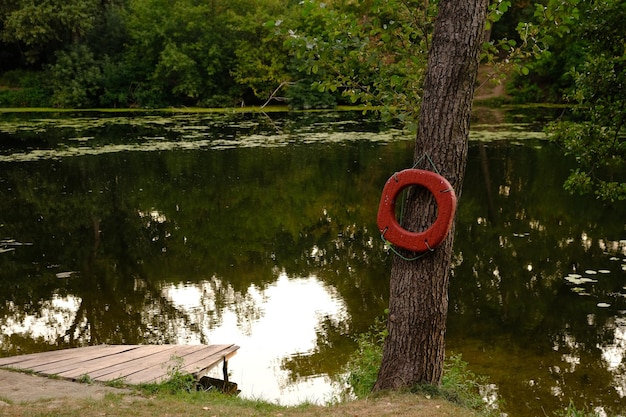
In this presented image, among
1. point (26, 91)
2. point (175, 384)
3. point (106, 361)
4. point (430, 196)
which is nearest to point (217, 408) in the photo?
point (175, 384)

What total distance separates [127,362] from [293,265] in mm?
4222

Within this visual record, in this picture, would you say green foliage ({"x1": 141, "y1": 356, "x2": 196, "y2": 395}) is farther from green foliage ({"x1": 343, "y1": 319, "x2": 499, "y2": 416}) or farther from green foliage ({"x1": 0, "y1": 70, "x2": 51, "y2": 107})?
green foliage ({"x1": 0, "y1": 70, "x2": 51, "y2": 107})

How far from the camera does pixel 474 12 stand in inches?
174

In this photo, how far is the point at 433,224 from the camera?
4.53 meters

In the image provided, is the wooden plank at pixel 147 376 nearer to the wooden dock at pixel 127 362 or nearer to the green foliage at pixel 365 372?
the wooden dock at pixel 127 362

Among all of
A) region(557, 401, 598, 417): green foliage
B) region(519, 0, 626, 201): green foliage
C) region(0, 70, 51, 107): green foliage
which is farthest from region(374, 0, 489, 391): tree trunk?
region(0, 70, 51, 107): green foliage

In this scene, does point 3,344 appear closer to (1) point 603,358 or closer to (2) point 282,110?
(1) point 603,358

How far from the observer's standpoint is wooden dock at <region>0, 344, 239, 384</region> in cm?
547

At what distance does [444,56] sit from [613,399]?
343 cm

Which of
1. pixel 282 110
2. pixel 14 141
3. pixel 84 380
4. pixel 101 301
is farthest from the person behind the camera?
pixel 282 110

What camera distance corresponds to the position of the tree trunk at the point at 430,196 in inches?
176

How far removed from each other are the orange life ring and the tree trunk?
0.11 meters

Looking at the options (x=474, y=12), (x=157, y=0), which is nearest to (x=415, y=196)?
(x=474, y=12)

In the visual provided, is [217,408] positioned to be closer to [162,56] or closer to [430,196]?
[430,196]
